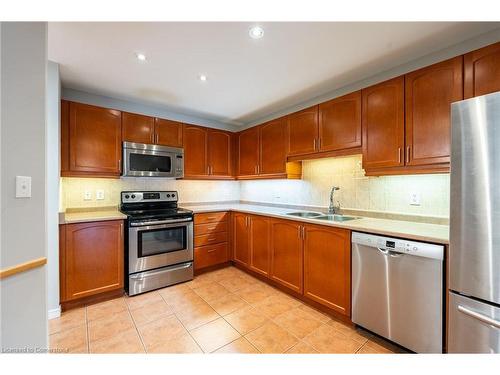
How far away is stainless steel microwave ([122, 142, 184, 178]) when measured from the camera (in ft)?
8.78

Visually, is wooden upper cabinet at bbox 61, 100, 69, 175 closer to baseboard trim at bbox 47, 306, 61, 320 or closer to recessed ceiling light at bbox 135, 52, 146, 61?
recessed ceiling light at bbox 135, 52, 146, 61

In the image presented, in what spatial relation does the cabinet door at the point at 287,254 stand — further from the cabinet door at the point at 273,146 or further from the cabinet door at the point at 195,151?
the cabinet door at the point at 195,151

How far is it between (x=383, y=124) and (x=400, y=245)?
1.02 meters

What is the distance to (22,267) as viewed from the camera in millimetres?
1096

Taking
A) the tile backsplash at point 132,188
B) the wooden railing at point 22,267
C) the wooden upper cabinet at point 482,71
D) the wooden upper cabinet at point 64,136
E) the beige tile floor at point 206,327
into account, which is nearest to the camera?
the wooden railing at point 22,267

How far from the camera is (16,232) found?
110 cm

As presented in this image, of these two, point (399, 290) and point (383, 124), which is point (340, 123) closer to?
point (383, 124)

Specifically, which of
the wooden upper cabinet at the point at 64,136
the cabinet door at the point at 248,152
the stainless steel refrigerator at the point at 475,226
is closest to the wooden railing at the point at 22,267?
the wooden upper cabinet at the point at 64,136

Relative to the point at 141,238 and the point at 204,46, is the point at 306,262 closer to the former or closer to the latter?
the point at 141,238

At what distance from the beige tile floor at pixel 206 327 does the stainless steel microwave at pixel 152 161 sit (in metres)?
1.44

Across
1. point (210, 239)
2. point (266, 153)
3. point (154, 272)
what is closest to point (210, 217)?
point (210, 239)

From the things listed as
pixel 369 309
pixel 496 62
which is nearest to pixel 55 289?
pixel 369 309

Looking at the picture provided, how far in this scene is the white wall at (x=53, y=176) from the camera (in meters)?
1.95
